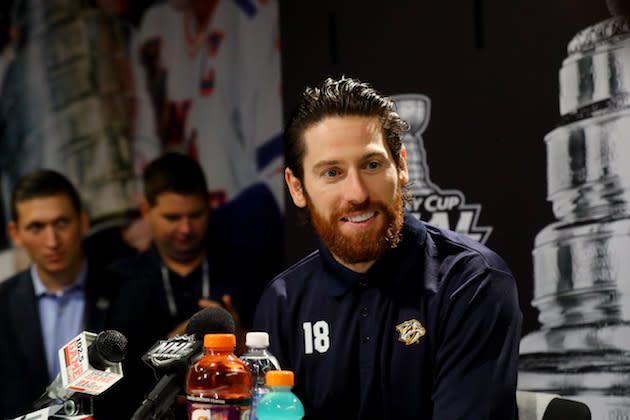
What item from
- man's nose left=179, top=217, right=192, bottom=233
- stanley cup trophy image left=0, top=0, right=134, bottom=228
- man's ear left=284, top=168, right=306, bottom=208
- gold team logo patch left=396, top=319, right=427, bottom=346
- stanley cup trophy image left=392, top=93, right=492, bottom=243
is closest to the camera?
gold team logo patch left=396, top=319, right=427, bottom=346

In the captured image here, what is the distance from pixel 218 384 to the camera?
1325mm

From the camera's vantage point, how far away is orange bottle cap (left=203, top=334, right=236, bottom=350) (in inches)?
52.8

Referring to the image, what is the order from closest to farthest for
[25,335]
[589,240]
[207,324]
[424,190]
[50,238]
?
[207,324] < [589,240] < [424,190] < [25,335] < [50,238]

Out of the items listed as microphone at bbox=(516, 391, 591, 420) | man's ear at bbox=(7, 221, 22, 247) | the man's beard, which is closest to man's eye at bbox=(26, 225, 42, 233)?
man's ear at bbox=(7, 221, 22, 247)

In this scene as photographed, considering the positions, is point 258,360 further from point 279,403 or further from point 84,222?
point 84,222

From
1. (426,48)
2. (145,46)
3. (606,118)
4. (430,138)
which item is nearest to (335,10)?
(426,48)

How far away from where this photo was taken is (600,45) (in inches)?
85.8

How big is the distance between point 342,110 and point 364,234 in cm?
29

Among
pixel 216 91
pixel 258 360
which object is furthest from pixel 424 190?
pixel 216 91

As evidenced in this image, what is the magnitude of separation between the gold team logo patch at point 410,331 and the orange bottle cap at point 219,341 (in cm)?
43

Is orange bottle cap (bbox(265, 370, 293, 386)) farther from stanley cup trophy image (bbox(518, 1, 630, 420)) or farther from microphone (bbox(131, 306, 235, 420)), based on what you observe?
stanley cup trophy image (bbox(518, 1, 630, 420))

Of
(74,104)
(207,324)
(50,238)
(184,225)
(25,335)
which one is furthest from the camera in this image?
(74,104)

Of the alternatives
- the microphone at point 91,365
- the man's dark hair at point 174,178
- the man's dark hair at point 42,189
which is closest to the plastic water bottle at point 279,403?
the microphone at point 91,365

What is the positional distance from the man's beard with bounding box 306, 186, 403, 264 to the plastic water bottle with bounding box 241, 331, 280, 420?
0.99ft
